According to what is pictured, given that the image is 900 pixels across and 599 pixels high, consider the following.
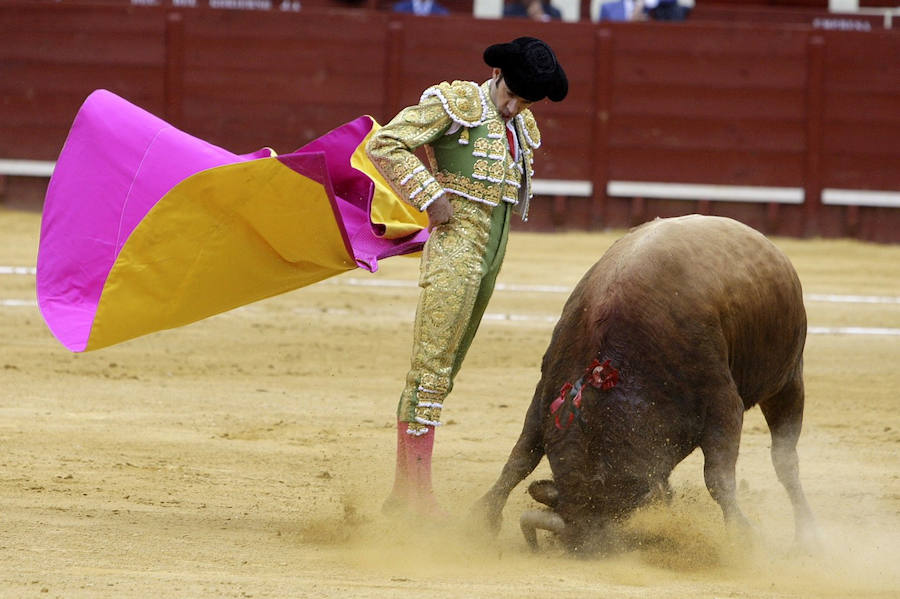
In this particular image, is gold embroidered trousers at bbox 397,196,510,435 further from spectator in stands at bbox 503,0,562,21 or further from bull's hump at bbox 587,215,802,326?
spectator in stands at bbox 503,0,562,21

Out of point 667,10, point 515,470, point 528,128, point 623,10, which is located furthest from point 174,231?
point 667,10

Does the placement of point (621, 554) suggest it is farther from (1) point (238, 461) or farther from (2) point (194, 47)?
(2) point (194, 47)

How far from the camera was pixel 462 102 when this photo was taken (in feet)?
11.6

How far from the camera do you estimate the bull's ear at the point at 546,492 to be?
323 centimetres

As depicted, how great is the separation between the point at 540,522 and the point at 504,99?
42.2 inches

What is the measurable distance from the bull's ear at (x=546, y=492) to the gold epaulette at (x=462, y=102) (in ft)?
3.01

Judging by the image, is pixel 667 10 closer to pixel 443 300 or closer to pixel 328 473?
pixel 328 473

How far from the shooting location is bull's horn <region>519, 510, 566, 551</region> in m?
3.23

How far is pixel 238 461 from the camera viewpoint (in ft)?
14.4

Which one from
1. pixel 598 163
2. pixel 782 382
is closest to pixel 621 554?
pixel 782 382

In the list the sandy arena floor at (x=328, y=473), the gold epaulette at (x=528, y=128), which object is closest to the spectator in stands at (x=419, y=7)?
the sandy arena floor at (x=328, y=473)

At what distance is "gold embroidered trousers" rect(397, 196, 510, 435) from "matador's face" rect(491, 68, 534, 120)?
25cm

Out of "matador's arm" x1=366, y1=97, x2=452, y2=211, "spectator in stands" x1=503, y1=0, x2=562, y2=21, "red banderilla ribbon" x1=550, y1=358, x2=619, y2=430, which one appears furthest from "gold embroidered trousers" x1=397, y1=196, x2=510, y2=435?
"spectator in stands" x1=503, y1=0, x2=562, y2=21

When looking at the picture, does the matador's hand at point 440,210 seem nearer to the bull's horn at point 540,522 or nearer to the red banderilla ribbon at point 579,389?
the red banderilla ribbon at point 579,389
